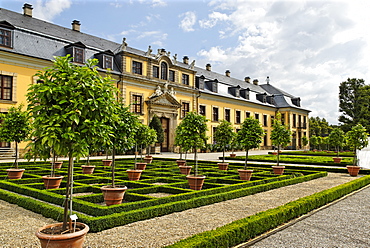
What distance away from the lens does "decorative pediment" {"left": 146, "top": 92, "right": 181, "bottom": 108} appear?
29.6 metres

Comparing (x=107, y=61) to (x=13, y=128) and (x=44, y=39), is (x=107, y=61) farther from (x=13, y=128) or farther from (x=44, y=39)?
(x=13, y=128)

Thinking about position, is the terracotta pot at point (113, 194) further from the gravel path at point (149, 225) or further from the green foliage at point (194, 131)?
the green foliage at point (194, 131)

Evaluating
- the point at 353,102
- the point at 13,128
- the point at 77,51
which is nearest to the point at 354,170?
the point at 13,128

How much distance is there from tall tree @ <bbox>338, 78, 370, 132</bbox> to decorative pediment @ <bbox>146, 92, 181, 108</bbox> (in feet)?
101

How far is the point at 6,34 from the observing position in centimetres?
2031

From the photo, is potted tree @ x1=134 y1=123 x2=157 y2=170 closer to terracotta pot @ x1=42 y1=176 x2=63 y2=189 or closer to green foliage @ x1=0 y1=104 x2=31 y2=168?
green foliage @ x1=0 y1=104 x2=31 y2=168

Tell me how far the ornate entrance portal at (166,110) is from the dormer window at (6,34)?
12.9 m

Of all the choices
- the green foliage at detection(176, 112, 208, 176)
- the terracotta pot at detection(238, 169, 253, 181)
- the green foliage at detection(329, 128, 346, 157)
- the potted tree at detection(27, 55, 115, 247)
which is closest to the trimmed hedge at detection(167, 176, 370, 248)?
the potted tree at detection(27, 55, 115, 247)

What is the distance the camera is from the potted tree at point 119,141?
7.05 m

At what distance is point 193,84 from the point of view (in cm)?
3484

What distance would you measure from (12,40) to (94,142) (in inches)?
805

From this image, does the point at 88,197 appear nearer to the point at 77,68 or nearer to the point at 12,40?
the point at 77,68

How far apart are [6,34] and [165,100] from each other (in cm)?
1526

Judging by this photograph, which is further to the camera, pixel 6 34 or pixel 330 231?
pixel 6 34
